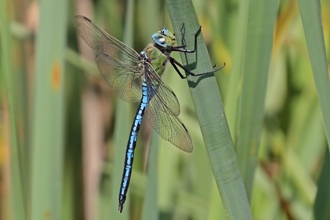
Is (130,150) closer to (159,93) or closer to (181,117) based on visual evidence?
(159,93)

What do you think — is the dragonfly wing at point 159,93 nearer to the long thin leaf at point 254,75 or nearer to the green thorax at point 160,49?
the green thorax at point 160,49

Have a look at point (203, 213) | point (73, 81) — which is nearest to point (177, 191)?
point (203, 213)

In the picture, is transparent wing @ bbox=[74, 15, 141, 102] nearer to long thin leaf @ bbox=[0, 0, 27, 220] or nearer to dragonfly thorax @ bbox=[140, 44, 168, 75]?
dragonfly thorax @ bbox=[140, 44, 168, 75]

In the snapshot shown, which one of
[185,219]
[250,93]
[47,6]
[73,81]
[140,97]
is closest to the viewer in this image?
[250,93]

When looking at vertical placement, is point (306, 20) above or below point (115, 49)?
below

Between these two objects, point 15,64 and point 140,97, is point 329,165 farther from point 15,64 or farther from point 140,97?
point 15,64

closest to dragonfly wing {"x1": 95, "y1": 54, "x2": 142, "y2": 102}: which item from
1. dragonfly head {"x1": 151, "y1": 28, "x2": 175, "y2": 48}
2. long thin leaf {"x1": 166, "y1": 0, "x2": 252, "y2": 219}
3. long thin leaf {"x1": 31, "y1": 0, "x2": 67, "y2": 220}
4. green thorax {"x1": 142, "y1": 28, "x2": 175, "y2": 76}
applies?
green thorax {"x1": 142, "y1": 28, "x2": 175, "y2": 76}

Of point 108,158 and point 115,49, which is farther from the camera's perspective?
point 108,158

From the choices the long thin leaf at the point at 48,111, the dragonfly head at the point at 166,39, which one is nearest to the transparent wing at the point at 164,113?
the dragonfly head at the point at 166,39
